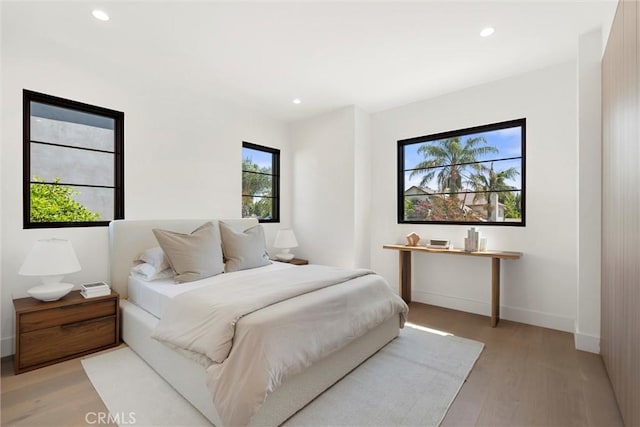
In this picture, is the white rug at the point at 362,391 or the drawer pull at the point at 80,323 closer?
the white rug at the point at 362,391

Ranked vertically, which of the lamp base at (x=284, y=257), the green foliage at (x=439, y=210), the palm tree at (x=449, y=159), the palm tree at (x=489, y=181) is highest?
the palm tree at (x=449, y=159)

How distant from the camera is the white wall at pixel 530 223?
2965 millimetres

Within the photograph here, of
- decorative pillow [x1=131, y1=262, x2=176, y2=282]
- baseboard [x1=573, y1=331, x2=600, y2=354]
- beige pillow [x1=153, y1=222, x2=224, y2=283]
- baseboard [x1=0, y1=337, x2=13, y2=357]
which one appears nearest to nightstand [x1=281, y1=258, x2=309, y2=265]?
beige pillow [x1=153, y1=222, x2=224, y2=283]

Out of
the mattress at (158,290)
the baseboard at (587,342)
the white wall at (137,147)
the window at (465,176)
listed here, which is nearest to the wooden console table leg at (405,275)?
the window at (465,176)

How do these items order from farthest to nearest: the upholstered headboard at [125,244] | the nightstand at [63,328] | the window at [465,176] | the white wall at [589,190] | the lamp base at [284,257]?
the lamp base at [284,257], the window at [465,176], the upholstered headboard at [125,244], the white wall at [589,190], the nightstand at [63,328]

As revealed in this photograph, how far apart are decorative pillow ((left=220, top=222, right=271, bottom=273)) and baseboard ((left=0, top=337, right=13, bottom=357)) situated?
1.71 m

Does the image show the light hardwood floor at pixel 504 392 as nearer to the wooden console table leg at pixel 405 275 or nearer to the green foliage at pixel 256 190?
the wooden console table leg at pixel 405 275

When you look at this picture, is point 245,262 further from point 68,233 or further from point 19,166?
point 19,166

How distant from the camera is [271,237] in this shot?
14.9 feet

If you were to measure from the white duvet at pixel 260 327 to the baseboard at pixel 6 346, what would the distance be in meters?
1.47

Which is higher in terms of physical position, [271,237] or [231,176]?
[231,176]

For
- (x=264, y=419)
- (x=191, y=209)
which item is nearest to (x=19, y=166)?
(x=191, y=209)

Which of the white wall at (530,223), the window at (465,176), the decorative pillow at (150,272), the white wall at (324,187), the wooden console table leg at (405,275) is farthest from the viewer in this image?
the white wall at (324,187)

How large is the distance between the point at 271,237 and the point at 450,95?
3.06 meters
